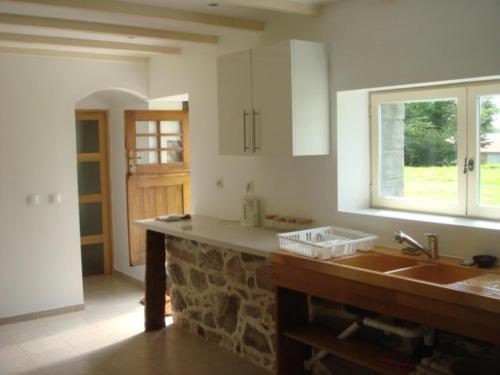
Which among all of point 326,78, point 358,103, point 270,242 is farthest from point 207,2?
point 270,242

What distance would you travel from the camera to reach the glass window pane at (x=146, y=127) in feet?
21.1

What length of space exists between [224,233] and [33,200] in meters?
2.21

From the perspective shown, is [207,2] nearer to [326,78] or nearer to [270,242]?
[326,78]

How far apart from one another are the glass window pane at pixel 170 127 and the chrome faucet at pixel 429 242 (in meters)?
3.75

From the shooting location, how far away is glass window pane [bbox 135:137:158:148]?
6.46 meters

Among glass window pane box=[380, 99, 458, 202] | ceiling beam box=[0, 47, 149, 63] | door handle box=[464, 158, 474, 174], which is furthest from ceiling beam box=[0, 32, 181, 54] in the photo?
door handle box=[464, 158, 474, 174]

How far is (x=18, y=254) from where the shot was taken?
551cm

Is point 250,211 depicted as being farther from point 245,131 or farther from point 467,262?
point 467,262

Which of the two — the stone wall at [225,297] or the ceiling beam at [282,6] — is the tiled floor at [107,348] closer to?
the stone wall at [225,297]

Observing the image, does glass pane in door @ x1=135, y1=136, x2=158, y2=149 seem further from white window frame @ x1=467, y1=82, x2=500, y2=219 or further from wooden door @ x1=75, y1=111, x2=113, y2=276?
white window frame @ x1=467, y1=82, x2=500, y2=219

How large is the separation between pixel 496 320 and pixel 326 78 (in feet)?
6.67

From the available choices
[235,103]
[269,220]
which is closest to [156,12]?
[235,103]

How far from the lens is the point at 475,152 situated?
11.3ft

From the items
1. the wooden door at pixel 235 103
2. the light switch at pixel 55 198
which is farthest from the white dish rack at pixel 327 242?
the light switch at pixel 55 198
